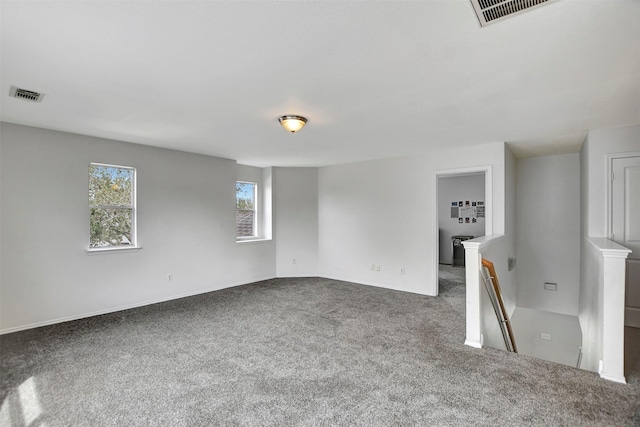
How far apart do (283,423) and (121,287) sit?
352cm

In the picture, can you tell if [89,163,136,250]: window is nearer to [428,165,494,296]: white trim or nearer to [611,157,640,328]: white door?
Answer: [428,165,494,296]: white trim

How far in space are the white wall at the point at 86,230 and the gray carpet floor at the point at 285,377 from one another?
1.36 feet

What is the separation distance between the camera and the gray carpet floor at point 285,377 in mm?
2014

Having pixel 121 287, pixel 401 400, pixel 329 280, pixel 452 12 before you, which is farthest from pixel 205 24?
pixel 329 280

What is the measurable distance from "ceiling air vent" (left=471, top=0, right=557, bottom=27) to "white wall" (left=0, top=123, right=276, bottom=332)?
459cm

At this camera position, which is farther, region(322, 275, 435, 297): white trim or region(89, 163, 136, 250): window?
A: region(322, 275, 435, 297): white trim

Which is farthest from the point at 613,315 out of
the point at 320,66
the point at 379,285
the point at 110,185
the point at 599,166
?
the point at 110,185

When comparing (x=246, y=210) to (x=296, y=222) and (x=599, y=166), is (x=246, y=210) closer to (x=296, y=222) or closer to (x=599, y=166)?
(x=296, y=222)

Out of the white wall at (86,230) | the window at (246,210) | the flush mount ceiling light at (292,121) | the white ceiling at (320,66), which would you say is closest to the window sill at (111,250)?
the white wall at (86,230)

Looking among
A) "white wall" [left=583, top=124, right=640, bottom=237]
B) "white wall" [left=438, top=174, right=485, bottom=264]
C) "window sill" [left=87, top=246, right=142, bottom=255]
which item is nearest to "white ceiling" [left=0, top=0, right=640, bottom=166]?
"white wall" [left=583, top=124, right=640, bottom=237]

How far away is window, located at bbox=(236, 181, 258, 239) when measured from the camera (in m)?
6.27

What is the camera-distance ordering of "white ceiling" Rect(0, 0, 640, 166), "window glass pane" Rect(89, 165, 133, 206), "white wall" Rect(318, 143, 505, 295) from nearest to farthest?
"white ceiling" Rect(0, 0, 640, 166) < "window glass pane" Rect(89, 165, 133, 206) < "white wall" Rect(318, 143, 505, 295)

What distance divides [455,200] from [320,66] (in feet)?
24.9

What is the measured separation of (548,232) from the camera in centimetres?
531
